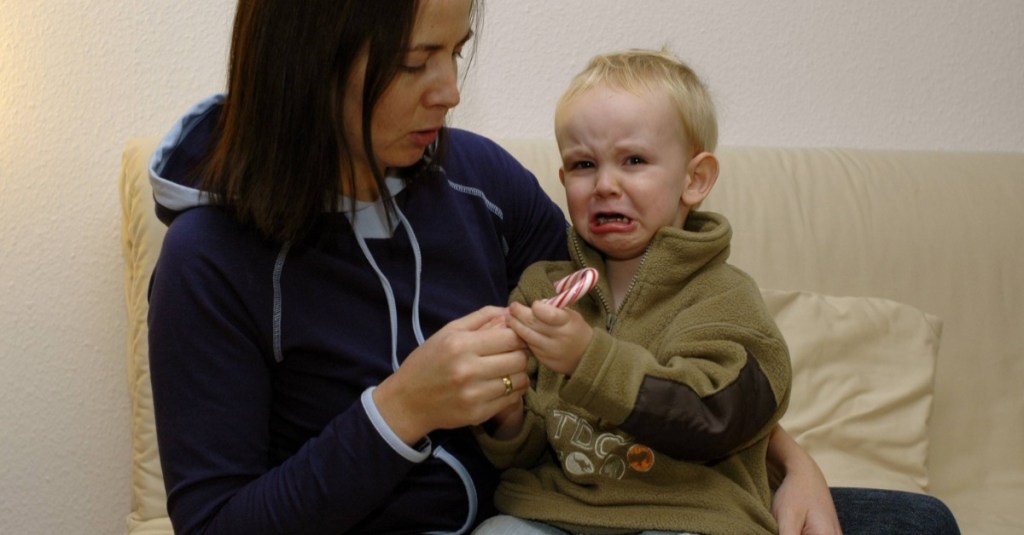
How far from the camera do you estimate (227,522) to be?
1.17m

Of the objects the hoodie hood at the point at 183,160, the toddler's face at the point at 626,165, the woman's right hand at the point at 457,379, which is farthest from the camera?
the toddler's face at the point at 626,165

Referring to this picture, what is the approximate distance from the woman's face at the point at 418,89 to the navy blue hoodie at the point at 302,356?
→ 115 millimetres

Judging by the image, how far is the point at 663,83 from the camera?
135 cm

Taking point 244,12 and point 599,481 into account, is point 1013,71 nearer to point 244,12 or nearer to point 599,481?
point 599,481

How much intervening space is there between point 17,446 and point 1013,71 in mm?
2316

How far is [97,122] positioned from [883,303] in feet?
4.89

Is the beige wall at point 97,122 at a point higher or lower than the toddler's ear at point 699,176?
lower

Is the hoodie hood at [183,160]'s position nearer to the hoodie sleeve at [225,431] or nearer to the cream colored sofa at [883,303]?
the hoodie sleeve at [225,431]

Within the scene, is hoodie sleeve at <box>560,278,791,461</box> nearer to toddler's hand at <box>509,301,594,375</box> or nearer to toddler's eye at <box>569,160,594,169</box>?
toddler's hand at <box>509,301,594,375</box>

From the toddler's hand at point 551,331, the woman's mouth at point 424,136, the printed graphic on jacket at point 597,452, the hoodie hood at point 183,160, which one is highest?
the woman's mouth at point 424,136

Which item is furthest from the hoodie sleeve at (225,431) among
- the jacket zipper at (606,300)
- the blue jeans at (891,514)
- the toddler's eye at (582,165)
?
the blue jeans at (891,514)

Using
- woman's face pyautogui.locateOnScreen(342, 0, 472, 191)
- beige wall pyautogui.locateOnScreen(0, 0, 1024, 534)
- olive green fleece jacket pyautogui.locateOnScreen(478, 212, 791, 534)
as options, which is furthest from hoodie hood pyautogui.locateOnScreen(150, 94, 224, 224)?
beige wall pyautogui.locateOnScreen(0, 0, 1024, 534)

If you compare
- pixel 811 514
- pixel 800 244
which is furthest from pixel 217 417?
pixel 800 244

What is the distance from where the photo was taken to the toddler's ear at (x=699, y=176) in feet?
4.50
